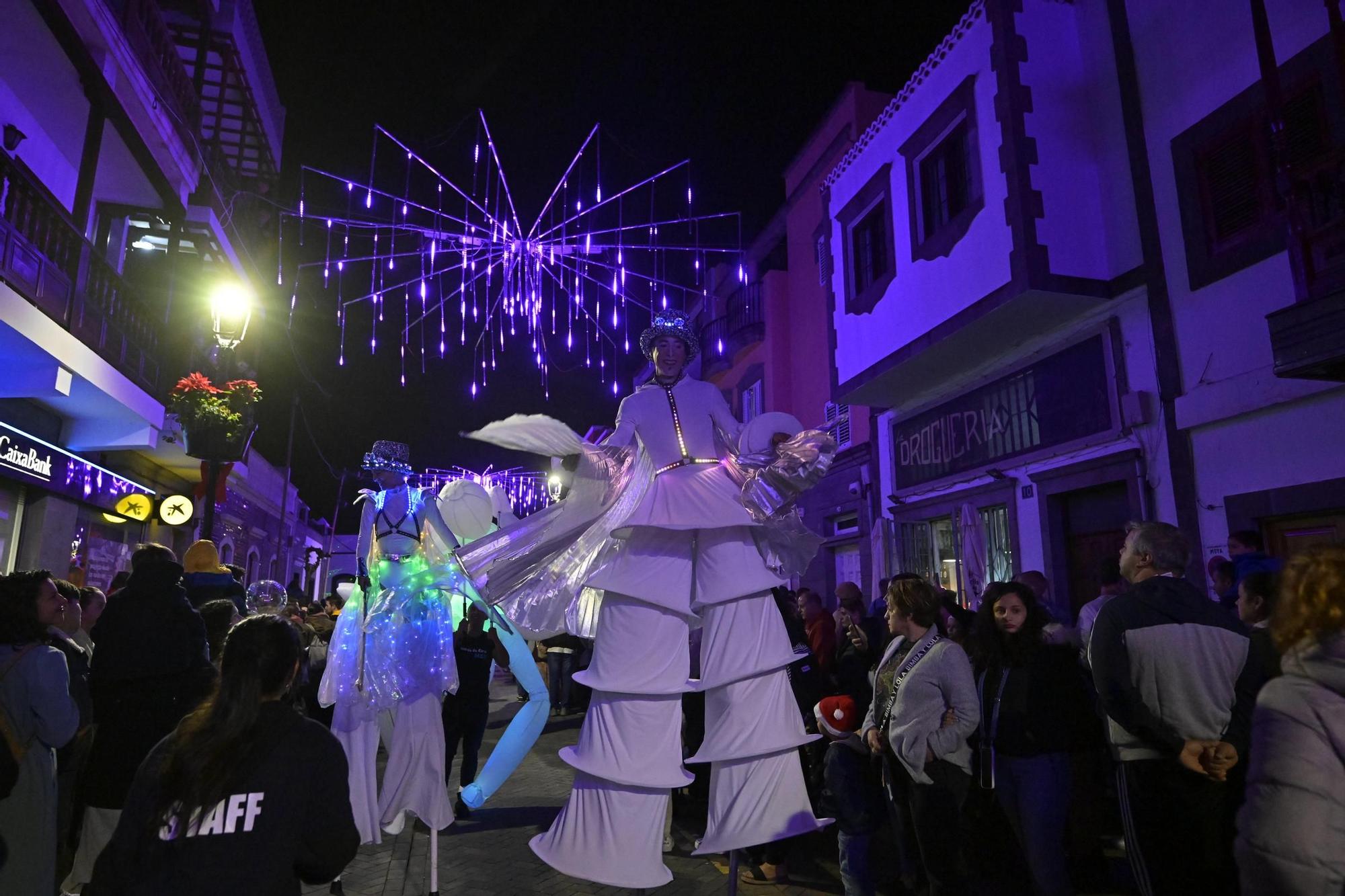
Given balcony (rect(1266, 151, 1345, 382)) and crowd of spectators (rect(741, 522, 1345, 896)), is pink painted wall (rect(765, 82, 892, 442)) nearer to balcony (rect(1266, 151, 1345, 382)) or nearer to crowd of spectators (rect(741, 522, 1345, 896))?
balcony (rect(1266, 151, 1345, 382))

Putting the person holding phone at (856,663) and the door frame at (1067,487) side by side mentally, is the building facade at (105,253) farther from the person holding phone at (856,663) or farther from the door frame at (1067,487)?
the door frame at (1067,487)

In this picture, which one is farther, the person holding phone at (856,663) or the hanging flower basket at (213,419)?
the hanging flower basket at (213,419)

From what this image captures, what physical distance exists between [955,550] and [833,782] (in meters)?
7.76

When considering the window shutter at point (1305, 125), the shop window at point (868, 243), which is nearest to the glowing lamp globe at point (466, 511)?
the window shutter at point (1305, 125)

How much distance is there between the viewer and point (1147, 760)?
3.05 m

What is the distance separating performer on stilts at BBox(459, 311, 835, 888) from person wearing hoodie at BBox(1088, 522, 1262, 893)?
4.07ft

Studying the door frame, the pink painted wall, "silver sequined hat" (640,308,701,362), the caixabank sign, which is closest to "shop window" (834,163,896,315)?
the pink painted wall

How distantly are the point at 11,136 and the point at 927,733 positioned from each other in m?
12.0

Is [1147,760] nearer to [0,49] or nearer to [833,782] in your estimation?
[833,782]

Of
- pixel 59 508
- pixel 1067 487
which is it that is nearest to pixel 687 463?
pixel 1067 487

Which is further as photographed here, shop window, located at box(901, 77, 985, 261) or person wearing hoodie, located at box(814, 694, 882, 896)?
shop window, located at box(901, 77, 985, 261)

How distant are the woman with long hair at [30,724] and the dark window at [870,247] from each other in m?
A: 10.7

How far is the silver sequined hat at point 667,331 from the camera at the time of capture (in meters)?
3.98

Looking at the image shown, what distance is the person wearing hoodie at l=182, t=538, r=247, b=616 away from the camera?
17.6 ft
